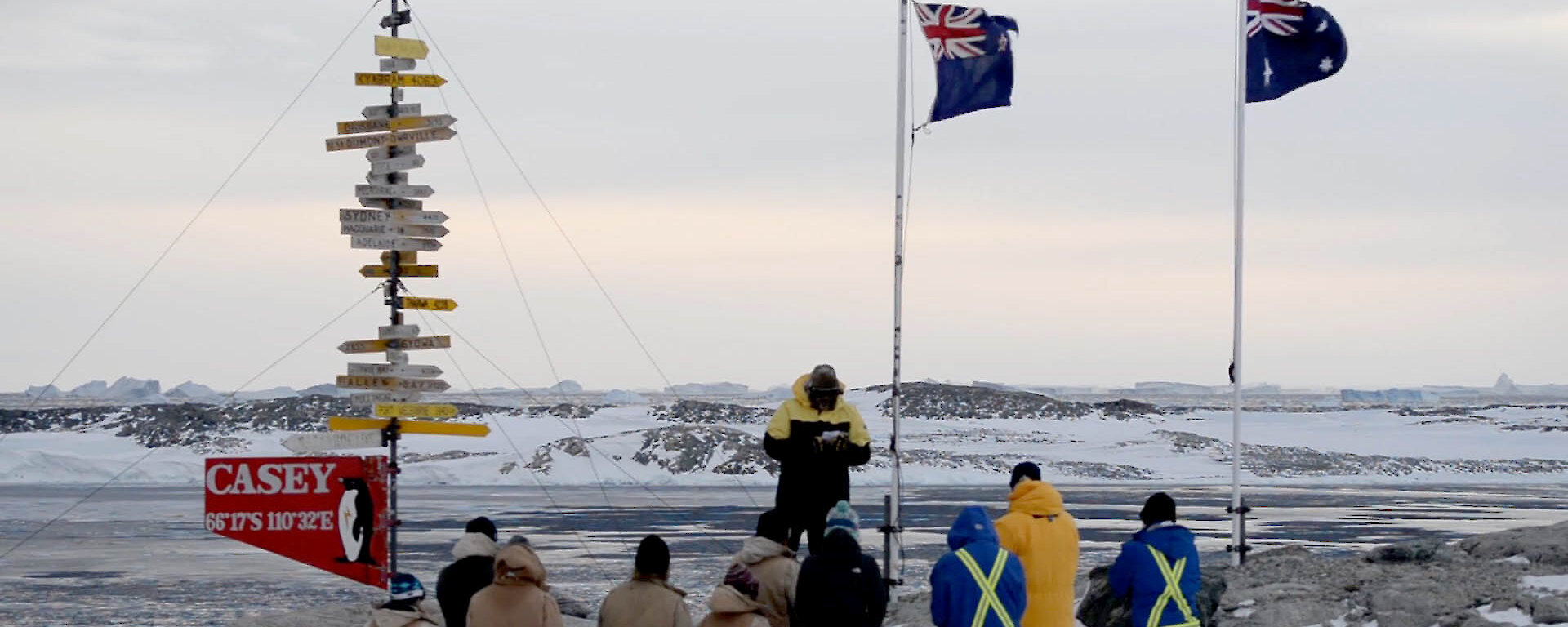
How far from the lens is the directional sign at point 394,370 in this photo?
12.4 m

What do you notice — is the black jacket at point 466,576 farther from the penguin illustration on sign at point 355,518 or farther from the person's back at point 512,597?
the penguin illustration on sign at point 355,518

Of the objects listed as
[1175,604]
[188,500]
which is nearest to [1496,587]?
[1175,604]

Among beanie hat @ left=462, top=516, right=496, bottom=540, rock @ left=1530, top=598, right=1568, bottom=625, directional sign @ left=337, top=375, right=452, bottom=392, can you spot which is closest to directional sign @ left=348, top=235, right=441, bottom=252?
directional sign @ left=337, top=375, right=452, bottom=392

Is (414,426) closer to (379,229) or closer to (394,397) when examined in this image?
(394,397)

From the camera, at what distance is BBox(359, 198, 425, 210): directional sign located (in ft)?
41.0

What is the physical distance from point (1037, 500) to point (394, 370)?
5.83m

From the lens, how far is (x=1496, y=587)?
11180 millimetres

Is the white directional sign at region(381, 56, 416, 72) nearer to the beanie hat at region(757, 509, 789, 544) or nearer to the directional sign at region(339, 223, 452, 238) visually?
the directional sign at region(339, 223, 452, 238)

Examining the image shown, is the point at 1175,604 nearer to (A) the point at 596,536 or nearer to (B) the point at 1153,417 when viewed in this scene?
(A) the point at 596,536

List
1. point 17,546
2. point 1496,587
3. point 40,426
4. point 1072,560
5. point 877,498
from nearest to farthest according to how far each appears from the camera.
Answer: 1. point 1072,560
2. point 1496,587
3. point 17,546
4. point 877,498
5. point 40,426

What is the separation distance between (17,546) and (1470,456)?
126 ft

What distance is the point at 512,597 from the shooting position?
779 cm

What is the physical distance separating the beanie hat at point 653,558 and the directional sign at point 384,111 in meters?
5.67

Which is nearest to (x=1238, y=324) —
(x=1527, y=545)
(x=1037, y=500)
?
(x=1527, y=545)
